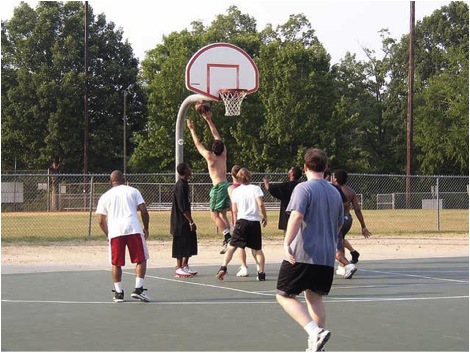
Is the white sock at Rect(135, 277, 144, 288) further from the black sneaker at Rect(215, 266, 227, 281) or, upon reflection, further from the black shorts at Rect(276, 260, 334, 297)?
the black shorts at Rect(276, 260, 334, 297)

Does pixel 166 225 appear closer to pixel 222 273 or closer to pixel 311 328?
pixel 222 273

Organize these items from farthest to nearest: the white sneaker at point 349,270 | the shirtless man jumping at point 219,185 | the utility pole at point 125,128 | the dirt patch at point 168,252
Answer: the utility pole at point 125,128, the dirt patch at point 168,252, the shirtless man jumping at point 219,185, the white sneaker at point 349,270

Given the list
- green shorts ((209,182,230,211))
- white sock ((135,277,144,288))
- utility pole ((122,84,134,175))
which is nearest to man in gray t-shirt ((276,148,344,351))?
white sock ((135,277,144,288))

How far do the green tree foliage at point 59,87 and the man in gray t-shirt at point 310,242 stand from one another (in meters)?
56.9

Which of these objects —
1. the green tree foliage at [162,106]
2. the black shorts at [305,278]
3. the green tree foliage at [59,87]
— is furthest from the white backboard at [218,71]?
the green tree foliage at [59,87]

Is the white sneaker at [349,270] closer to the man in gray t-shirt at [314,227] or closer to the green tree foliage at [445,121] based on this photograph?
the man in gray t-shirt at [314,227]

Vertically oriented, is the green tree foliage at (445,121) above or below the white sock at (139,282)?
above

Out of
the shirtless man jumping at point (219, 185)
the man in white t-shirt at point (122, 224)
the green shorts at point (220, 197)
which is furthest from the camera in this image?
the green shorts at point (220, 197)

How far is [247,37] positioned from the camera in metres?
71.6

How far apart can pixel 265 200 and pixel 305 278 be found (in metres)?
36.0

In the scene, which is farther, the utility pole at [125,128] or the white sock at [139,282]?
the utility pole at [125,128]

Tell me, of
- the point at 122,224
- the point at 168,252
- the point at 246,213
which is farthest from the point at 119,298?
the point at 168,252

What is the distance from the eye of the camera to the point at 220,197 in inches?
646

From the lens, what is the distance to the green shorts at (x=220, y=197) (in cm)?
1634
